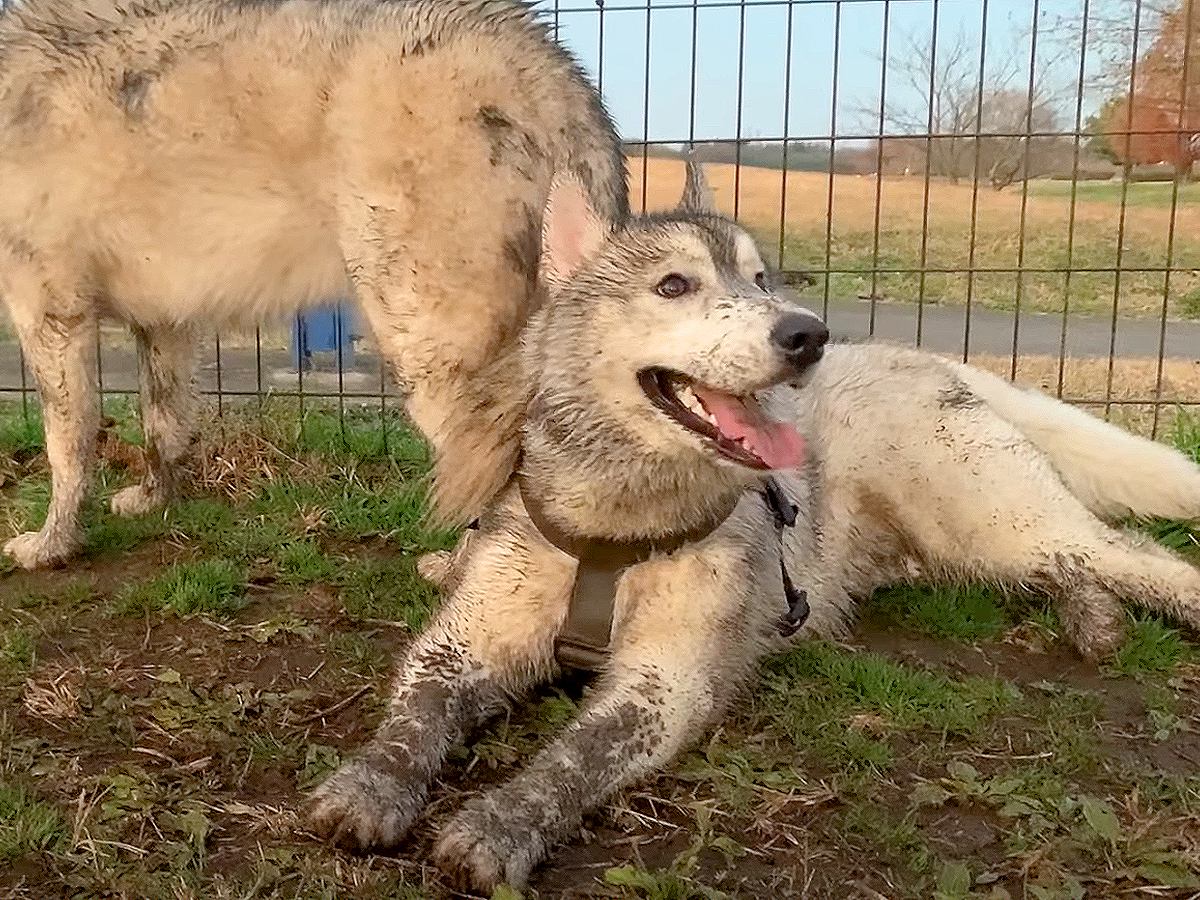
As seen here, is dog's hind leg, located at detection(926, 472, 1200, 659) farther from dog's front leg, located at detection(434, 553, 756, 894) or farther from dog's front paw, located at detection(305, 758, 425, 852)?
dog's front paw, located at detection(305, 758, 425, 852)

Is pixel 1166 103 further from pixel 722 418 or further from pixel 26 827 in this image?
pixel 26 827

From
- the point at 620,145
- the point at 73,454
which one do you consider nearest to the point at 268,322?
the point at 73,454

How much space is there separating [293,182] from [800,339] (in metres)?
2.01

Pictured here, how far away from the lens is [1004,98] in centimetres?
582

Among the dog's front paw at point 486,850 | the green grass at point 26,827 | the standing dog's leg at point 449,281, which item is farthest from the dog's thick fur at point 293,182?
the green grass at point 26,827

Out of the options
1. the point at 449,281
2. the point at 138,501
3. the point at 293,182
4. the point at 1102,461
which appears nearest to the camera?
the point at 449,281

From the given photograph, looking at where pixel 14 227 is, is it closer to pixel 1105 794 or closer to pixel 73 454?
pixel 73 454

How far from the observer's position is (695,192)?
126 inches

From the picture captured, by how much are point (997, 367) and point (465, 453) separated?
5.00 meters

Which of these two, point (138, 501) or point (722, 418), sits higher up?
point (722, 418)

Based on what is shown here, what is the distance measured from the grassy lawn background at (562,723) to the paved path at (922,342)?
8.73ft

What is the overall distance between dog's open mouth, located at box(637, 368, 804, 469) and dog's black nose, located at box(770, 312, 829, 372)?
21cm

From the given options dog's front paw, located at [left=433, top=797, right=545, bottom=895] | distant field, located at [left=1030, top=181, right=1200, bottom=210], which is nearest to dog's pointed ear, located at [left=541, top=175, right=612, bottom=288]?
dog's front paw, located at [left=433, top=797, right=545, bottom=895]

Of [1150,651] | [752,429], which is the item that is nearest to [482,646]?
[752,429]
